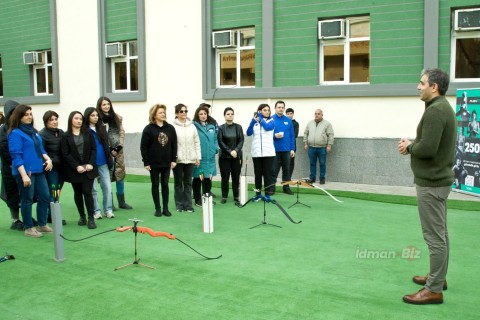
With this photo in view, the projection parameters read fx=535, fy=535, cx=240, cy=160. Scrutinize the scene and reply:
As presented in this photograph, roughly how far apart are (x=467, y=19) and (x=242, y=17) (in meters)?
5.46

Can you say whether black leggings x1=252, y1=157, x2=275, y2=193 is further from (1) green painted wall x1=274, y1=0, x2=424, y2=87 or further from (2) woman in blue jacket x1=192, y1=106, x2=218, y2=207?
(1) green painted wall x1=274, y1=0, x2=424, y2=87

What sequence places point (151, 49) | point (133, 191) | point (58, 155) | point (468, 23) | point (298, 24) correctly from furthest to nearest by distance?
point (151, 49) < point (298, 24) < point (133, 191) < point (468, 23) < point (58, 155)

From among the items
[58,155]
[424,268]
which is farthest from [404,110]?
[58,155]

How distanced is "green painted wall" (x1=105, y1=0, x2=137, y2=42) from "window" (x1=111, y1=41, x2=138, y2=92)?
324mm

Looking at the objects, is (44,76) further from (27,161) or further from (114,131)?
(27,161)

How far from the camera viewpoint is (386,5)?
1159 centimetres

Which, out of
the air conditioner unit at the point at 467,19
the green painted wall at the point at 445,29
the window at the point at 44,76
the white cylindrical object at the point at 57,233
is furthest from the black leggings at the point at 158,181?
the window at the point at 44,76

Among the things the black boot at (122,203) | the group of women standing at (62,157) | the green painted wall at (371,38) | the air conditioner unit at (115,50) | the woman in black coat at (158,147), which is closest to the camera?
the group of women standing at (62,157)

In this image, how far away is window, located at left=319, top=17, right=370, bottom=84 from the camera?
12156 millimetres

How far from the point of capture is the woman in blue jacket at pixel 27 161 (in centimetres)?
687

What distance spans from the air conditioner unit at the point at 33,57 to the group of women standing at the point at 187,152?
11.1 meters

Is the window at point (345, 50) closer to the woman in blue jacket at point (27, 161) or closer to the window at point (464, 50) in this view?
the window at point (464, 50)

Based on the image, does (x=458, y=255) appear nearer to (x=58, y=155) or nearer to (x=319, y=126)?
(x=58, y=155)

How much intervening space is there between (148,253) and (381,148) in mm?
7136
